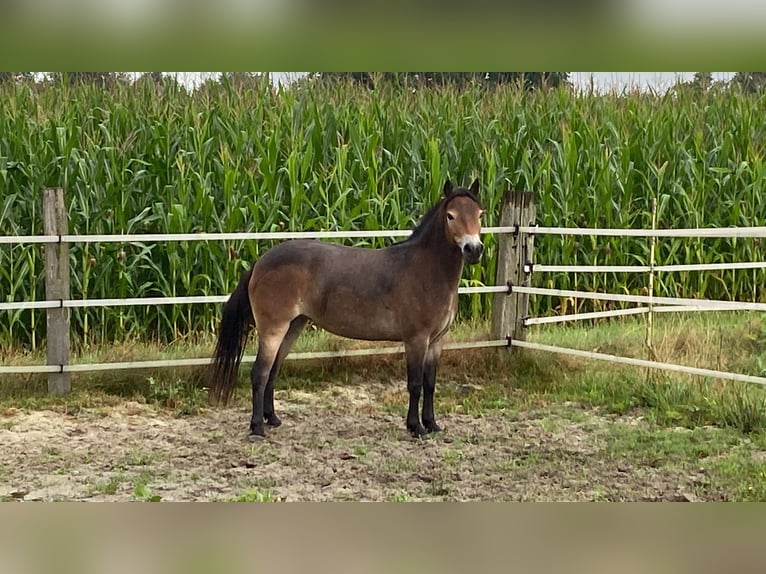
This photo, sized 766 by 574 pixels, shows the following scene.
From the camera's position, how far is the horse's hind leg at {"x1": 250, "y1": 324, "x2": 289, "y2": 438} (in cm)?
368

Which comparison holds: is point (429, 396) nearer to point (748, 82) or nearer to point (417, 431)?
point (417, 431)

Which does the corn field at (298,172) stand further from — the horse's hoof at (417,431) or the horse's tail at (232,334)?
the horse's hoof at (417,431)

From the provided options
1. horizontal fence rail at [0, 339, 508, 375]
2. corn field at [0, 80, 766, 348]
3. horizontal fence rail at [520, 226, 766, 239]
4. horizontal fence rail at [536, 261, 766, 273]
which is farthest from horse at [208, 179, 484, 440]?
horizontal fence rail at [536, 261, 766, 273]

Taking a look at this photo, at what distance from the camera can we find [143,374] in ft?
14.5

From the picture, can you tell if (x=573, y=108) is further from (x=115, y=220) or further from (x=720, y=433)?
(x=115, y=220)

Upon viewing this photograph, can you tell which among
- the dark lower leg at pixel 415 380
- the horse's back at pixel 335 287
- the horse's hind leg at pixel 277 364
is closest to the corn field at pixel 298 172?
the horse's hind leg at pixel 277 364

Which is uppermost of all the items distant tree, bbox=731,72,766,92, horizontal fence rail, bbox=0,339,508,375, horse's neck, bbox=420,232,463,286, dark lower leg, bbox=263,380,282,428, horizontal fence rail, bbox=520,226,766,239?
distant tree, bbox=731,72,766,92

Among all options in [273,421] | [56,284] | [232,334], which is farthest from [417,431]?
[56,284]

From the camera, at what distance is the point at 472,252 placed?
3.21 meters

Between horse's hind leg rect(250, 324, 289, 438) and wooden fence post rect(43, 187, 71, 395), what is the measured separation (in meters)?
1.29

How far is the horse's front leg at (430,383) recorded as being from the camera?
3.80 metres

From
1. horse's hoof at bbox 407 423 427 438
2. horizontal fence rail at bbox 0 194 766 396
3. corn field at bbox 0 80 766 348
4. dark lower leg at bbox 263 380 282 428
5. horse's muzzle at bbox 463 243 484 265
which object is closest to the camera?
horse's muzzle at bbox 463 243 484 265

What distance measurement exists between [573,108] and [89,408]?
137 inches

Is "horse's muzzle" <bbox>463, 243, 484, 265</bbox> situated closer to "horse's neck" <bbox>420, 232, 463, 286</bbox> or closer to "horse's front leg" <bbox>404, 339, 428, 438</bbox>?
"horse's neck" <bbox>420, 232, 463, 286</bbox>
